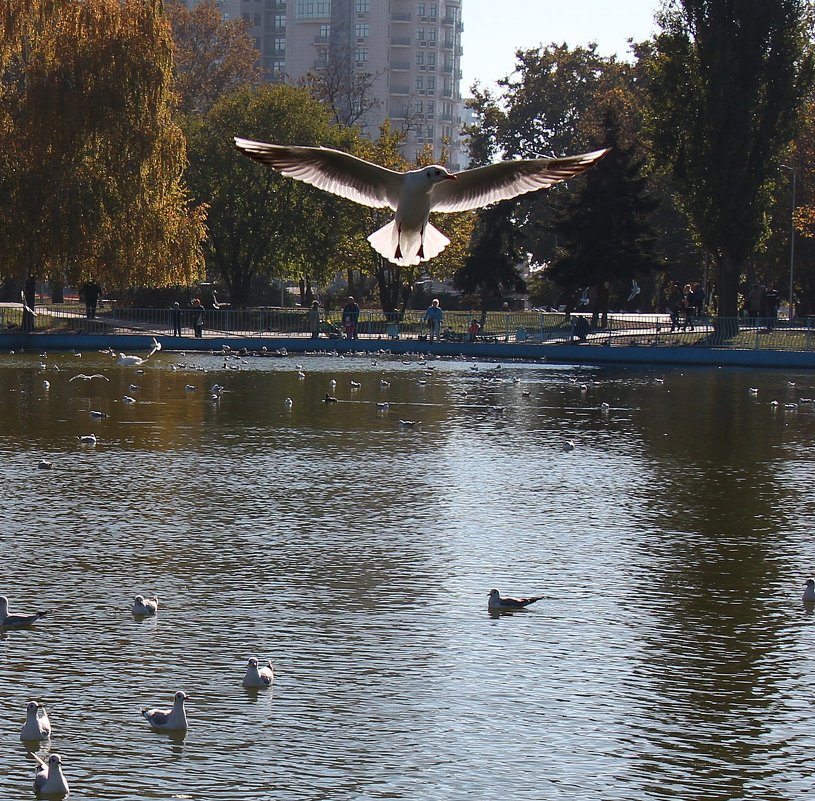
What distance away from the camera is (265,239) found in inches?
2628

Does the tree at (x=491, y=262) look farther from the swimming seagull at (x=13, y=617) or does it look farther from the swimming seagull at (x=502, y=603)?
the swimming seagull at (x=13, y=617)

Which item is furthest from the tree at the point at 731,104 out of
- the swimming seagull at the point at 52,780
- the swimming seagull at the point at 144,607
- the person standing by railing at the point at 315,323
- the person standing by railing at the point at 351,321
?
the swimming seagull at the point at 52,780

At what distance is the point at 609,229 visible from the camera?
56.9 m

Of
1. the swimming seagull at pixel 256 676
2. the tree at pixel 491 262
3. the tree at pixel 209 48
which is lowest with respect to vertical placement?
the swimming seagull at pixel 256 676

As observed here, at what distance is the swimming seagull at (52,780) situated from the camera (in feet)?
29.2

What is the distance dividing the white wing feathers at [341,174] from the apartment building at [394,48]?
152069mm

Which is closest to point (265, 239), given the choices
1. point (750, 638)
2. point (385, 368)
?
point (385, 368)

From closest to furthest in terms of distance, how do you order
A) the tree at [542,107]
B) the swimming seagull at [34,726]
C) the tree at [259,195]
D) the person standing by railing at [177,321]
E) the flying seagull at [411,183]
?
the swimming seagull at [34,726] < the flying seagull at [411,183] < the person standing by railing at [177,321] < the tree at [259,195] < the tree at [542,107]

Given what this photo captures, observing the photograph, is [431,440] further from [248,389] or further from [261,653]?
[261,653]

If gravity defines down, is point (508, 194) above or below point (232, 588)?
above

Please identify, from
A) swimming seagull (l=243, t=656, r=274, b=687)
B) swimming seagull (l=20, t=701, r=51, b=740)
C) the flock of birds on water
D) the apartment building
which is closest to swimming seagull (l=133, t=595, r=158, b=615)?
the flock of birds on water

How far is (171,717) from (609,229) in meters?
48.8

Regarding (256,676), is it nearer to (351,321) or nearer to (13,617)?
(13,617)

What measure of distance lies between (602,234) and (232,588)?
4450 cm
